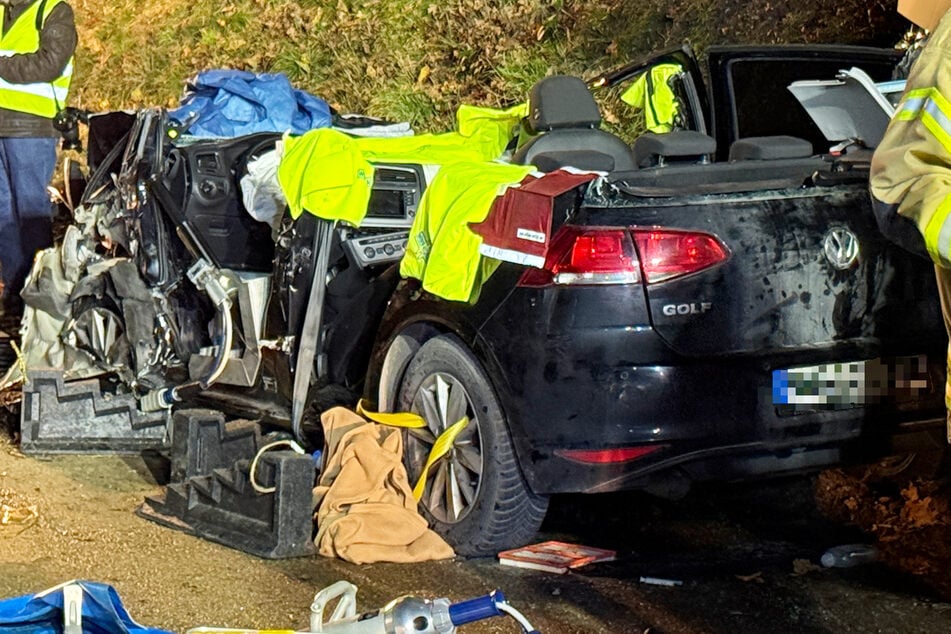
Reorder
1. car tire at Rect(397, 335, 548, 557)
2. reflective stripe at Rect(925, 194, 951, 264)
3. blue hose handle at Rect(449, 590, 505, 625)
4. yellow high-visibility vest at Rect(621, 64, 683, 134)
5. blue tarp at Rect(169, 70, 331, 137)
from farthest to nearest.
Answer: blue tarp at Rect(169, 70, 331, 137) → yellow high-visibility vest at Rect(621, 64, 683, 134) → car tire at Rect(397, 335, 548, 557) → reflective stripe at Rect(925, 194, 951, 264) → blue hose handle at Rect(449, 590, 505, 625)

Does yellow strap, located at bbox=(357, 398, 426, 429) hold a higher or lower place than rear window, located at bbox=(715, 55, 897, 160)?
lower

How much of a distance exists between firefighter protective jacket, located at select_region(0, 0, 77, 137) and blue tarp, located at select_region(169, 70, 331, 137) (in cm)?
291

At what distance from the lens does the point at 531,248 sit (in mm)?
4758

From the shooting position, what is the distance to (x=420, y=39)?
44.3ft

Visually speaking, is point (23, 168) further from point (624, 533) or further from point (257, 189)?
point (624, 533)

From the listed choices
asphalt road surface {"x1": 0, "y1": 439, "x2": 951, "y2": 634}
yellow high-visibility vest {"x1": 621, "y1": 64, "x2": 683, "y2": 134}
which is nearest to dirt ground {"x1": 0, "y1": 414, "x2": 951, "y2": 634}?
asphalt road surface {"x1": 0, "y1": 439, "x2": 951, "y2": 634}

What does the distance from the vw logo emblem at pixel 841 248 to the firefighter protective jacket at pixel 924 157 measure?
182 cm

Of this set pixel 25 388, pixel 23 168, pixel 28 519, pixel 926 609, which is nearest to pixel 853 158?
pixel 926 609

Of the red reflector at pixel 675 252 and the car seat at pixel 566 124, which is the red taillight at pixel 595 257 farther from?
the car seat at pixel 566 124

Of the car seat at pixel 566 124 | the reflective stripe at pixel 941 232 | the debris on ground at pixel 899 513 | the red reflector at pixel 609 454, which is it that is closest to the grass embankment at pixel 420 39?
the car seat at pixel 566 124

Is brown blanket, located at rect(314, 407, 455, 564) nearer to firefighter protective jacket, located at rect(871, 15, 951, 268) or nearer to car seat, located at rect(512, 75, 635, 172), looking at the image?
car seat, located at rect(512, 75, 635, 172)

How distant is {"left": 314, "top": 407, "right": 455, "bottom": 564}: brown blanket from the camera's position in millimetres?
5180

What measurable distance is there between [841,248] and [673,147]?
115cm

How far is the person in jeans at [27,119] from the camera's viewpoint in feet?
32.2
